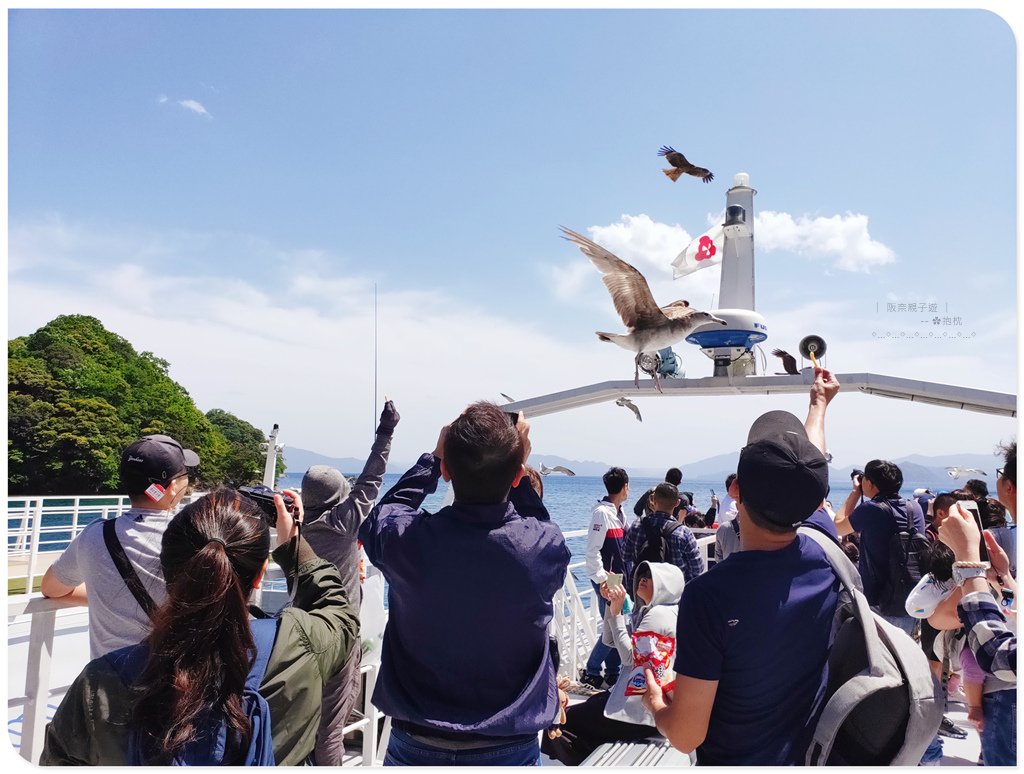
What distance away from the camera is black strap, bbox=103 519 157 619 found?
1937 mm

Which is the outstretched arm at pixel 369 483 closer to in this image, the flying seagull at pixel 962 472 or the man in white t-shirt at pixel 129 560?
the man in white t-shirt at pixel 129 560

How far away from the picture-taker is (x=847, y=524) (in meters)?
4.04

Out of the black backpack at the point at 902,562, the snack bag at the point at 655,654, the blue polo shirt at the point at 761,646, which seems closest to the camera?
the blue polo shirt at the point at 761,646

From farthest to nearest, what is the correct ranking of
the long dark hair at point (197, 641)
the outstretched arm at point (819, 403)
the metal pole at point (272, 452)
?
the metal pole at point (272, 452) < the outstretched arm at point (819, 403) < the long dark hair at point (197, 641)

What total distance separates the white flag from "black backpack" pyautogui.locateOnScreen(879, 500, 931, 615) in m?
3.58

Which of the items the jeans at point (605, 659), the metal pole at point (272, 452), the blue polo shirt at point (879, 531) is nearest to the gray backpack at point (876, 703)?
the blue polo shirt at point (879, 531)

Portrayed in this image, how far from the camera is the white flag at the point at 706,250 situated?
6852mm

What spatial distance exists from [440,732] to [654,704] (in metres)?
0.55

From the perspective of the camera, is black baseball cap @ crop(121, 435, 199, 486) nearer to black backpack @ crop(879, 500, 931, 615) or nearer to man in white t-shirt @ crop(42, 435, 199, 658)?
man in white t-shirt @ crop(42, 435, 199, 658)

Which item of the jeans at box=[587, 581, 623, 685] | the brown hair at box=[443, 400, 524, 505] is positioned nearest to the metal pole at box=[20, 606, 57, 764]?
the brown hair at box=[443, 400, 524, 505]

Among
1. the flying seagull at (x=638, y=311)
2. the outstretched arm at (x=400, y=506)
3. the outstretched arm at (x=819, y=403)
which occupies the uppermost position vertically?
the flying seagull at (x=638, y=311)

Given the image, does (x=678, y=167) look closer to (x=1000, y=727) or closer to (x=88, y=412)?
(x=1000, y=727)

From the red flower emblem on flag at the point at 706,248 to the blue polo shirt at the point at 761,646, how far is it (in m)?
5.71

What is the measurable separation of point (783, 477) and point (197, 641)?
126cm
